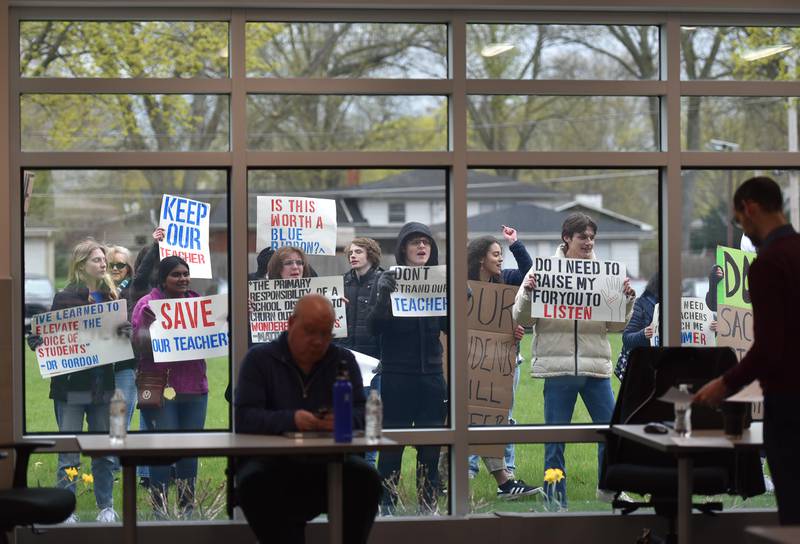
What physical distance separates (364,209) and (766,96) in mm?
2364

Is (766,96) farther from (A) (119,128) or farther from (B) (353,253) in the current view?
(A) (119,128)

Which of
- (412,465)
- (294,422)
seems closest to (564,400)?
(412,465)

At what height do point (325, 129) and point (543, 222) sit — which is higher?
point (325, 129)

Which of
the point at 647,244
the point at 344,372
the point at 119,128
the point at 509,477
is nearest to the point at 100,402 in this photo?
the point at 119,128

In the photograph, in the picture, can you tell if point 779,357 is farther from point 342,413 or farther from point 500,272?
point 500,272

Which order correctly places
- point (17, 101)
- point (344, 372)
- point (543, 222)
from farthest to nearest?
point (543, 222) → point (17, 101) → point (344, 372)

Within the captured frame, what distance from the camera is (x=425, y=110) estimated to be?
574 cm

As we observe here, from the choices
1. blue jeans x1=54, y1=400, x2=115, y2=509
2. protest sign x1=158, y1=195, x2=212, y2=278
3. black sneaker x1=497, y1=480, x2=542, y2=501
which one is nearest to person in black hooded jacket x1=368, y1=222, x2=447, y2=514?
black sneaker x1=497, y1=480, x2=542, y2=501

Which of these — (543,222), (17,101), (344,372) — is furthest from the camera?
(543,222)

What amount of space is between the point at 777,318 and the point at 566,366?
2.01 m

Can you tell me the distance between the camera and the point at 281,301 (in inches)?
221

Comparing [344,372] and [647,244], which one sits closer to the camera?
[344,372]

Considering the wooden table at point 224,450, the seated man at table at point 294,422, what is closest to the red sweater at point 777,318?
the wooden table at point 224,450

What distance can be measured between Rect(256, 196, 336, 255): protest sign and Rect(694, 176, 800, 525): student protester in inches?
95.6
